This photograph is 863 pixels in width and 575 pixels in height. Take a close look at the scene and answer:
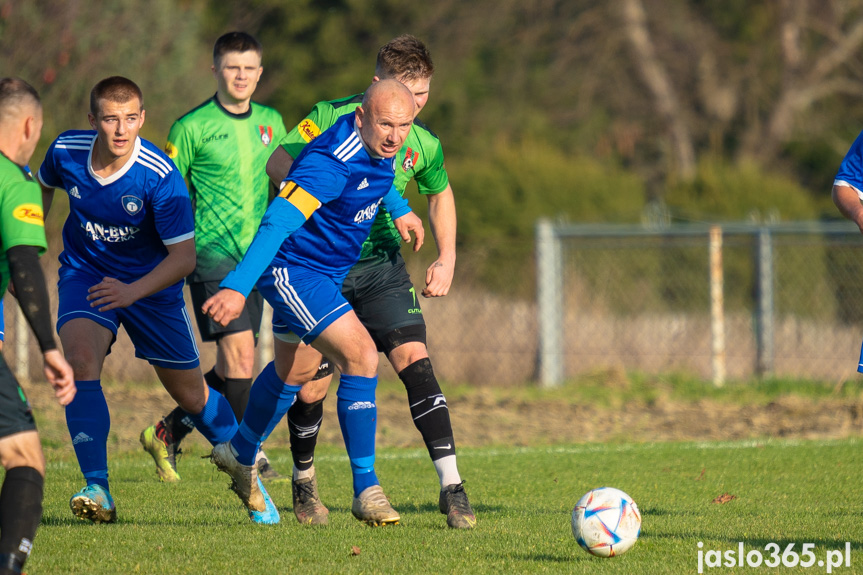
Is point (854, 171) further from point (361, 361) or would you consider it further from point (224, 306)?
point (224, 306)

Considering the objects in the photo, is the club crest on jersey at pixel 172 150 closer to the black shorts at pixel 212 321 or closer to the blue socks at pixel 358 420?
the black shorts at pixel 212 321

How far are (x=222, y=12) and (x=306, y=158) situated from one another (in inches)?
786

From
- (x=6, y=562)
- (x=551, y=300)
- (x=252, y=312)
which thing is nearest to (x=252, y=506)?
(x=6, y=562)

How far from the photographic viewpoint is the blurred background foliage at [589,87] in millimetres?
19766

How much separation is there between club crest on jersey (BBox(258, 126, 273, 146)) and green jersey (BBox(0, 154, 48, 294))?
3448mm

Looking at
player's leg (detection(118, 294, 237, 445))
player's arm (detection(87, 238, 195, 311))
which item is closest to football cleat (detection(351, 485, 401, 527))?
player's leg (detection(118, 294, 237, 445))

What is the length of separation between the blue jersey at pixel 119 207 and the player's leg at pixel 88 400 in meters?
0.36

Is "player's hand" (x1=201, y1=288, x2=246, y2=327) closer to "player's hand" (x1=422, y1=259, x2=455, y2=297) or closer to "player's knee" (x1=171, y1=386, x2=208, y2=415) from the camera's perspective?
"player's hand" (x1=422, y1=259, x2=455, y2=297)

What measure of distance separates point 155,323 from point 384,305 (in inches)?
50.5

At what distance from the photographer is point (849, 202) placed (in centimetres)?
537

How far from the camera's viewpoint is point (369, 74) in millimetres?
23781

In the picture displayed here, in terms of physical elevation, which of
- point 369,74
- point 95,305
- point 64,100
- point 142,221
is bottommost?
point 95,305

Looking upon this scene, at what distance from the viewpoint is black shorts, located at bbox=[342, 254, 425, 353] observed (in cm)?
538

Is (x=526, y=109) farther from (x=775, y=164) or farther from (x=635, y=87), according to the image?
(x=775, y=164)
